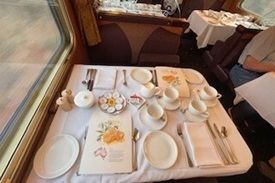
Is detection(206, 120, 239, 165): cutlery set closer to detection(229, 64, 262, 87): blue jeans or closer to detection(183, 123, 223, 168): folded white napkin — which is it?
detection(183, 123, 223, 168): folded white napkin

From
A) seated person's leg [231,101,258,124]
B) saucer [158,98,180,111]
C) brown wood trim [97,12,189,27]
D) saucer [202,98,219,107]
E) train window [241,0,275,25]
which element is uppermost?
brown wood trim [97,12,189,27]

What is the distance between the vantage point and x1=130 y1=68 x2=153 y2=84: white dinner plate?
41.9 inches

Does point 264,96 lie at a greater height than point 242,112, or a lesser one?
greater

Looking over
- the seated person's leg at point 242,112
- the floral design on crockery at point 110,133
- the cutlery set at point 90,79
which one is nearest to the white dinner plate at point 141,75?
the cutlery set at point 90,79

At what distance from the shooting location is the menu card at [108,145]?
664mm

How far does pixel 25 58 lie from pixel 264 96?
1.71 metres

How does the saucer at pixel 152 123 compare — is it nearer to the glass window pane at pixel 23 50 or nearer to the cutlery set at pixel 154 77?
the cutlery set at pixel 154 77

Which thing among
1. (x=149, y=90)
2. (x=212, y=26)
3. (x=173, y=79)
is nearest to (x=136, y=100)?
(x=149, y=90)

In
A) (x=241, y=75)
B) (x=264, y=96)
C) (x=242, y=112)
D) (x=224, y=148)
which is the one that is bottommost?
(x=242, y=112)

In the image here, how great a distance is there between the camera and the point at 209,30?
2.47 m

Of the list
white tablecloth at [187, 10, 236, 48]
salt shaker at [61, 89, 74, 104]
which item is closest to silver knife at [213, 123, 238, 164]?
salt shaker at [61, 89, 74, 104]

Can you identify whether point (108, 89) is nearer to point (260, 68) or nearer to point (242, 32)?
point (260, 68)

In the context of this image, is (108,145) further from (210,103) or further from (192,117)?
(210,103)

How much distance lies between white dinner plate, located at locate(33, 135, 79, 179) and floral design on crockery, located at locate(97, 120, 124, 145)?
108mm
